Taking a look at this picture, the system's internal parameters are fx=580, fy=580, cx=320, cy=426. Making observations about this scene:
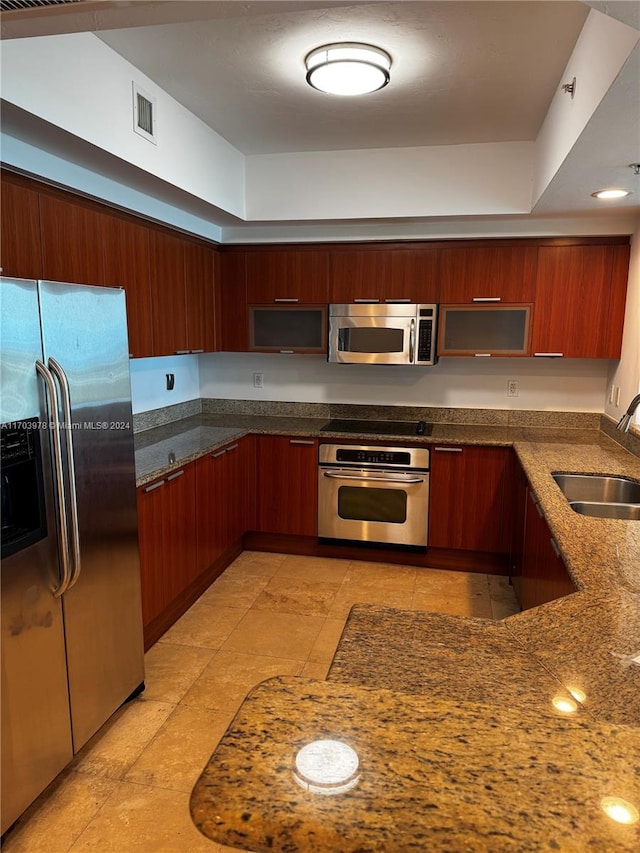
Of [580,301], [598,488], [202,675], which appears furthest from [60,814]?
[580,301]

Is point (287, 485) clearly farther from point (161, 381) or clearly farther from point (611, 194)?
point (611, 194)

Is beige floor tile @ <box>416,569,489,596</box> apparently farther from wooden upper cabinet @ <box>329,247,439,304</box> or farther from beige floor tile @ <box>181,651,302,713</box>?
wooden upper cabinet @ <box>329,247,439,304</box>

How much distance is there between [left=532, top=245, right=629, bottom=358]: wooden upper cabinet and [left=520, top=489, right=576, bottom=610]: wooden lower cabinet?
1.28m

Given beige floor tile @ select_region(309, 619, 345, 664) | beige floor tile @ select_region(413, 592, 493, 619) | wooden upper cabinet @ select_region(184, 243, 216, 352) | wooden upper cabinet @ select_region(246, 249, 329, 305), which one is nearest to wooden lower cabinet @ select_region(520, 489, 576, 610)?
beige floor tile @ select_region(413, 592, 493, 619)

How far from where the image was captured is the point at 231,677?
8.76ft

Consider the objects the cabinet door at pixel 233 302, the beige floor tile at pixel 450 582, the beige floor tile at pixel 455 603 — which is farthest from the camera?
the cabinet door at pixel 233 302

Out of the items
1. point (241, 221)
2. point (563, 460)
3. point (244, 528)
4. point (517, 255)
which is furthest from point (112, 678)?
point (517, 255)

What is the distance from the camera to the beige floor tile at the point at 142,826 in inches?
70.2

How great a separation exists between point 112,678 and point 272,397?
8.58ft

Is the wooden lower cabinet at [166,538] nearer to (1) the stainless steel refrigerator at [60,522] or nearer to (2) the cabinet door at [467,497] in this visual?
(1) the stainless steel refrigerator at [60,522]

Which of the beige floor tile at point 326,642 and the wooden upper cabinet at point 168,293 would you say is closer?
the beige floor tile at point 326,642

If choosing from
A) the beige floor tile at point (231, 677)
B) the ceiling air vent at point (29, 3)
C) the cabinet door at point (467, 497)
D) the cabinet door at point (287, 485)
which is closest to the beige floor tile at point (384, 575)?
the cabinet door at point (467, 497)

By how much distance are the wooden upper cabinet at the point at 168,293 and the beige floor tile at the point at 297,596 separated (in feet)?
5.16

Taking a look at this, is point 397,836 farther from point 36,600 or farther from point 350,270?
point 350,270
